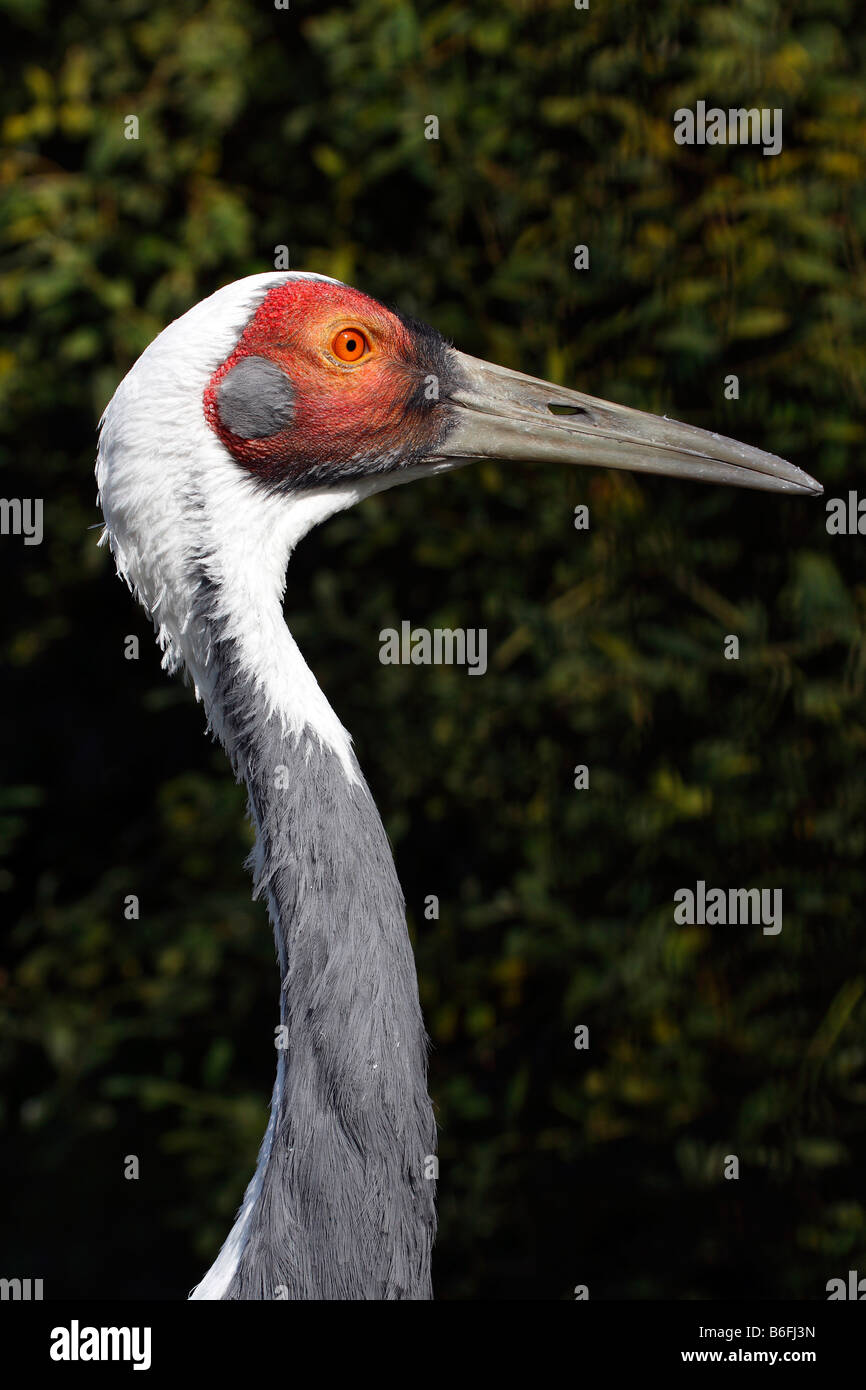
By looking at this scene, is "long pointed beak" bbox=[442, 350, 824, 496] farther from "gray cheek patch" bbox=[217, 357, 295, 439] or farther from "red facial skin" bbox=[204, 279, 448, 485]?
"gray cheek patch" bbox=[217, 357, 295, 439]

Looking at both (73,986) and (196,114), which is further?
(73,986)

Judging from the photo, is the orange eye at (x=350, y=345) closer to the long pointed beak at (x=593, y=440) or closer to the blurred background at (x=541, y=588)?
the long pointed beak at (x=593, y=440)

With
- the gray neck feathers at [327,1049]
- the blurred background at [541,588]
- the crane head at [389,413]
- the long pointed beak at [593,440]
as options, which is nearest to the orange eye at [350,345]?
the crane head at [389,413]

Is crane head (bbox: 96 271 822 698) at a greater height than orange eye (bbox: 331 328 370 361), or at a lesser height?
lesser

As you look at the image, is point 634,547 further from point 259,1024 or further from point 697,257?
point 259,1024

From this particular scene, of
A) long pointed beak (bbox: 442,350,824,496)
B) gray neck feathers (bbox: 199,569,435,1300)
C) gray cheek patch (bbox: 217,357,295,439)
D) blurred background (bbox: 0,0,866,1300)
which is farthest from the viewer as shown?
blurred background (bbox: 0,0,866,1300)

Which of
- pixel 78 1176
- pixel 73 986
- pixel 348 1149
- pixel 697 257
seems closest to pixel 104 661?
pixel 73 986

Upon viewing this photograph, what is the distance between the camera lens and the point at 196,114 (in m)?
3.34

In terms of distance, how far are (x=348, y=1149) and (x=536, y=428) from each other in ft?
3.57

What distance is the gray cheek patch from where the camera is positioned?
1979 millimetres

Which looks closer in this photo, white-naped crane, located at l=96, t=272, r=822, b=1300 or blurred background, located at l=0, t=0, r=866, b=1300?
white-naped crane, located at l=96, t=272, r=822, b=1300

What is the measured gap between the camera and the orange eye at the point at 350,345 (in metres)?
2.07

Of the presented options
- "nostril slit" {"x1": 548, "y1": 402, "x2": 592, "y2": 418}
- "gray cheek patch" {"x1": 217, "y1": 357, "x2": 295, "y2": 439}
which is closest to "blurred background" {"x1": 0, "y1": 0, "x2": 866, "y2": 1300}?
"nostril slit" {"x1": 548, "y1": 402, "x2": 592, "y2": 418}

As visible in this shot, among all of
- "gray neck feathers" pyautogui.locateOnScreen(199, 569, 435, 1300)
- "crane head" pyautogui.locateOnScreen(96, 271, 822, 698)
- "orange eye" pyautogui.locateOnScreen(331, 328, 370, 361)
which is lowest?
"gray neck feathers" pyautogui.locateOnScreen(199, 569, 435, 1300)
